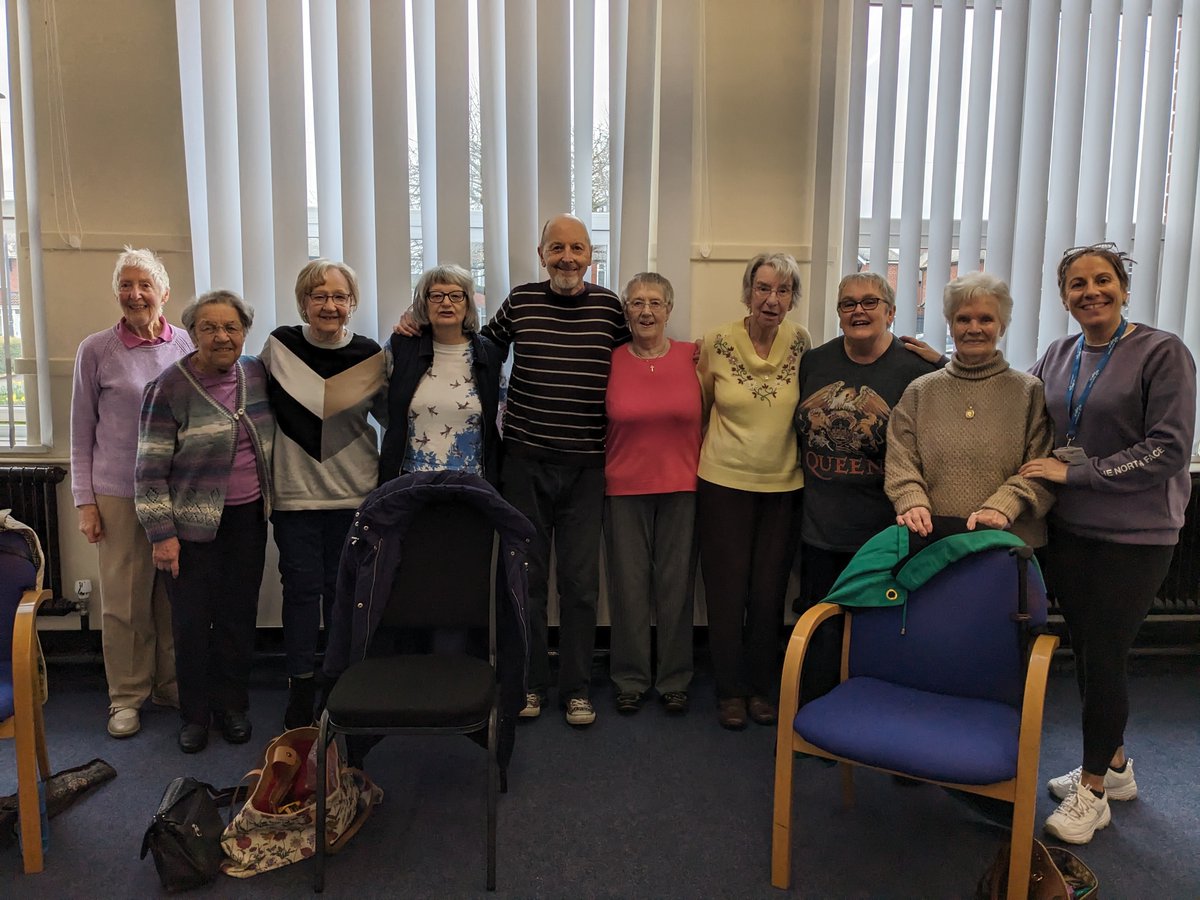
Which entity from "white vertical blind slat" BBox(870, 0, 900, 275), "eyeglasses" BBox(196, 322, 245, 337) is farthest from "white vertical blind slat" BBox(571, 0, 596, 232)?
"eyeglasses" BBox(196, 322, 245, 337)

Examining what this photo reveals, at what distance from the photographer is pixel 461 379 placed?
2.67 metres

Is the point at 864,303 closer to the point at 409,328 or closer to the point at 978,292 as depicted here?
the point at 978,292

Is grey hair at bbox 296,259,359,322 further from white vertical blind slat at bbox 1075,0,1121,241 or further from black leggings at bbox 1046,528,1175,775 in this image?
white vertical blind slat at bbox 1075,0,1121,241

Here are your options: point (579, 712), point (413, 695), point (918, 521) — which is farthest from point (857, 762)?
point (579, 712)

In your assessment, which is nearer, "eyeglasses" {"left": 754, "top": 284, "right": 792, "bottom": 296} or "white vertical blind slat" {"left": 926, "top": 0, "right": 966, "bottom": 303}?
"eyeglasses" {"left": 754, "top": 284, "right": 792, "bottom": 296}

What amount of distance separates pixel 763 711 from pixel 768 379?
1166 mm

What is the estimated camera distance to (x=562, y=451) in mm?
2699

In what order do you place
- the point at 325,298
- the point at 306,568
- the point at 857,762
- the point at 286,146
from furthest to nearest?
the point at 286,146, the point at 306,568, the point at 325,298, the point at 857,762

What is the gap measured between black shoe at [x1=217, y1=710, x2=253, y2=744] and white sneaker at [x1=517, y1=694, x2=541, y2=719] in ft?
3.01

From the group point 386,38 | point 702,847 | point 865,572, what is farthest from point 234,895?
point 386,38

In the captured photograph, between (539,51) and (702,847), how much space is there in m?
2.75

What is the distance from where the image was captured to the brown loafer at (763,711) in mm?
2801

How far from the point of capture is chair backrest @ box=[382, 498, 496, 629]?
7.43 feet

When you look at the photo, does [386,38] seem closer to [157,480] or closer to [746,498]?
[157,480]
